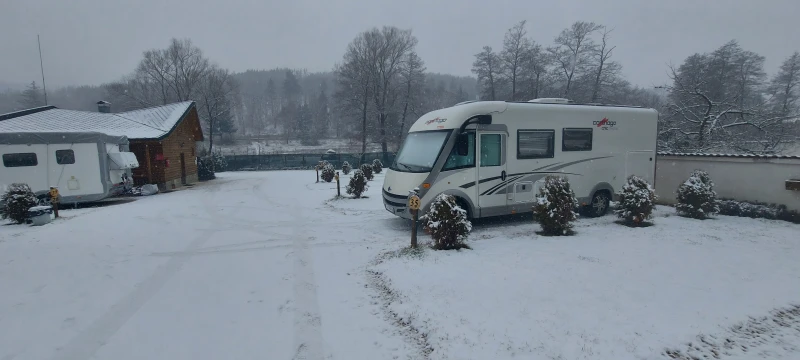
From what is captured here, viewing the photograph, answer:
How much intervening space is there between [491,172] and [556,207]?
1.54 m

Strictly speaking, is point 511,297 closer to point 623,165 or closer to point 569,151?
point 569,151

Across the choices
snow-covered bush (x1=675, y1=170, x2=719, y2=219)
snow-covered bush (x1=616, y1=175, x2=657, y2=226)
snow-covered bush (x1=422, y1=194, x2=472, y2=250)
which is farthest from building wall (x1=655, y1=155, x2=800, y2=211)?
snow-covered bush (x1=422, y1=194, x2=472, y2=250)

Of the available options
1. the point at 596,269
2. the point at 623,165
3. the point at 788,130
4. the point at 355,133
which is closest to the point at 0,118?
the point at 596,269

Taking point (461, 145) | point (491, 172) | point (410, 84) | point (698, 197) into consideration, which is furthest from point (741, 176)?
point (410, 84)

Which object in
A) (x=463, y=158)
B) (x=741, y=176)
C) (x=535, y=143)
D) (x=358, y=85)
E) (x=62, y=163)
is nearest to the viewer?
(x=463, y=158)

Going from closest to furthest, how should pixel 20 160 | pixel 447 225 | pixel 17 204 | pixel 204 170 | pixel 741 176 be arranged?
pixel 447 225 → pixel 17 204 → pixel 741 176 → pixel 20 160 → pixel 204 170

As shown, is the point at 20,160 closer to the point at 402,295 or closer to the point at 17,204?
the point at 17,204

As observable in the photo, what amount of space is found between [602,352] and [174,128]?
21531 millimetres

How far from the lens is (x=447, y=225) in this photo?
242 inches

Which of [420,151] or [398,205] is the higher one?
[420,151]

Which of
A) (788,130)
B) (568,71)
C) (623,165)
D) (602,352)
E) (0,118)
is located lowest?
(602,352)

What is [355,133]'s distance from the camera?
3803 cm

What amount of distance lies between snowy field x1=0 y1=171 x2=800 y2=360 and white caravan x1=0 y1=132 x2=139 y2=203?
4.86 meters

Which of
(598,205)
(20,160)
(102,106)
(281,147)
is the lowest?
(598,205)
